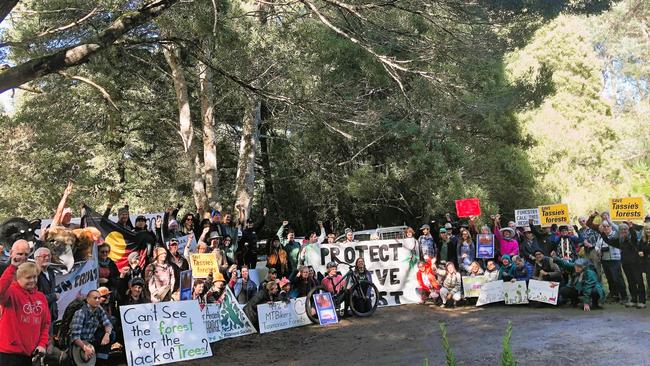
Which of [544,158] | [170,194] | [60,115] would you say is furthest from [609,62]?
[60,115]

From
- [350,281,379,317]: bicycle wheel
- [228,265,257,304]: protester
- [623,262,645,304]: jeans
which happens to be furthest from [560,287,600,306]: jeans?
[228,265,257,304]: protester

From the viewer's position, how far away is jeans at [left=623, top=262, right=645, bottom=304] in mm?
10758

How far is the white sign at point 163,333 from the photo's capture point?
7762 mm

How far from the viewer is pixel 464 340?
8578 millimetres

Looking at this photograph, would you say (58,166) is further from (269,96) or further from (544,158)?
(544,158)

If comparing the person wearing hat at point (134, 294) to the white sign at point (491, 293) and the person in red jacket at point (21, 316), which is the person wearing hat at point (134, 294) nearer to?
the person in red jacket at point (21, 316)

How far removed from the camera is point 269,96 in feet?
34.0

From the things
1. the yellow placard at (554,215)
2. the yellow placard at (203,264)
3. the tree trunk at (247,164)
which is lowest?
the yellow placard at (203,264)

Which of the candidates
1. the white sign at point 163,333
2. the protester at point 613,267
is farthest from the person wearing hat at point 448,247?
the white sign at point 163,333

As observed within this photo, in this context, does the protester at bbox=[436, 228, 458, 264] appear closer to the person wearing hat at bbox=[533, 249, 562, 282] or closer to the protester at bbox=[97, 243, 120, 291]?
the person wearing hat at bbox=[533, 249, 562, 282]

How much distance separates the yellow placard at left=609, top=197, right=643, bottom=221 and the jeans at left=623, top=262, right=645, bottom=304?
1147mm

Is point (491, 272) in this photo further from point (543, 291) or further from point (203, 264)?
point (203, 264)

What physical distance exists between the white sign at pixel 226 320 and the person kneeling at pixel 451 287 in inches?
183

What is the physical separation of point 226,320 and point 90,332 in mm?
2837
